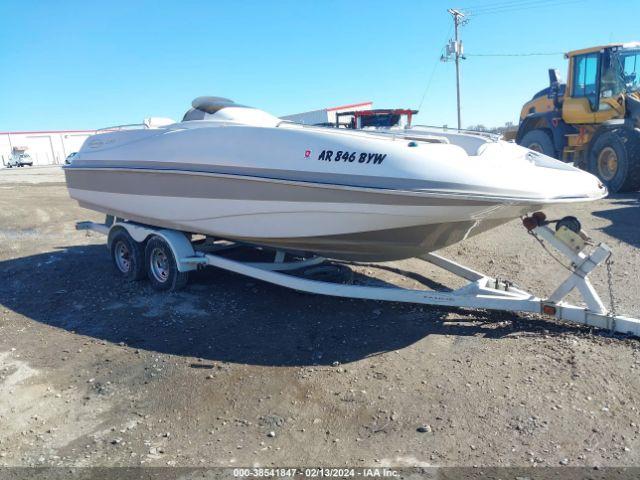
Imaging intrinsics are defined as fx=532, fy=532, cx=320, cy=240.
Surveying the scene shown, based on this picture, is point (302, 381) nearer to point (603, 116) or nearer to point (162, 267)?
point (162, 267)

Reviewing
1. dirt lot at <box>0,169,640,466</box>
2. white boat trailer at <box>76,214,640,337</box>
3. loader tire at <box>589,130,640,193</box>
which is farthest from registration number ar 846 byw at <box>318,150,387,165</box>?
loader tire at <box>589,130,640,193</box>

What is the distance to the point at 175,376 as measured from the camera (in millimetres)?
3961

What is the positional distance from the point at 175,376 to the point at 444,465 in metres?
2.09

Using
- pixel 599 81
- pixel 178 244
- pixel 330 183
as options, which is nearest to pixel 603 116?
pixel 599 81

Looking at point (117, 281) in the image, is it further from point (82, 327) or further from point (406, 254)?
point (406, 254)

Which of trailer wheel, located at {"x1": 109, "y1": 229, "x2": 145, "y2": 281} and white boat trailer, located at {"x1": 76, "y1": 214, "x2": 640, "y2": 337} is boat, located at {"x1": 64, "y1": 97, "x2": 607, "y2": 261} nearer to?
white boat trailer, located at {"x1": 76, "y1": 214, "x2": 640, "y2": 337}

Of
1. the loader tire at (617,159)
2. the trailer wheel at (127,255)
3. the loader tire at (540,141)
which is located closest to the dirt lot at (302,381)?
the trailer wheel at (127,255)

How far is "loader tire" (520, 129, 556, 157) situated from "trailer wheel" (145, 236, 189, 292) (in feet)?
32.3

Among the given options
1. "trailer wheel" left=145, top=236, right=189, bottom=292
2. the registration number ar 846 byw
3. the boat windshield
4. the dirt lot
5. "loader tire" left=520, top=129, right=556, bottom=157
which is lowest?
the dirt lot

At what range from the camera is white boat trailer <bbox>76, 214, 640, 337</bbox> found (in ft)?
13.2

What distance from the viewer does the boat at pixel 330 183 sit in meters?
4.12

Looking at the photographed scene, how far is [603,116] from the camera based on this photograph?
11.2 meters

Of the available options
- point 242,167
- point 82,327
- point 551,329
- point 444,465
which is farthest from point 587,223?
point 82,327

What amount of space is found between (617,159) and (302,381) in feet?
30.9
